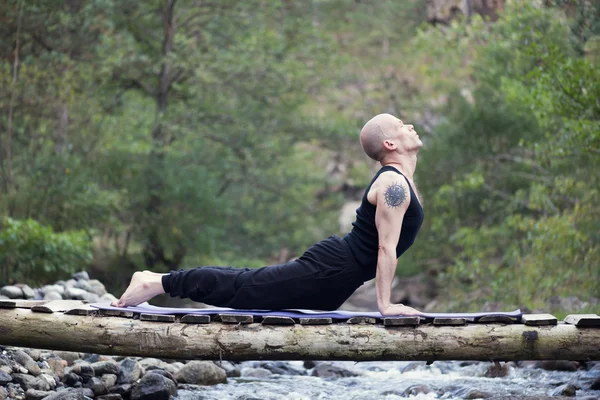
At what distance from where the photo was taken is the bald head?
5.77 metres

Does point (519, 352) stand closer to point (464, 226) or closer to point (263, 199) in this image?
point (464, 226)

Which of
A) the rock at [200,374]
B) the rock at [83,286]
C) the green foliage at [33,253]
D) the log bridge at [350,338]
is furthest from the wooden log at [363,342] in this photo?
the green foliage at [33,253]

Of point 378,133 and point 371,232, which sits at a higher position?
point 378,133

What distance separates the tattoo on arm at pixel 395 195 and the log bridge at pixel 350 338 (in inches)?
31.1

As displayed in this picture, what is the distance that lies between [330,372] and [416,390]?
1402mm

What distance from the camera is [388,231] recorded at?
548 cm

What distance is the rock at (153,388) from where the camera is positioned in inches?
258

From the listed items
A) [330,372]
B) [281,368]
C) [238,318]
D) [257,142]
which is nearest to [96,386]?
[238,318]

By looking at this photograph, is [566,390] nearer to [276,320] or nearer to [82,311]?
[276,320]

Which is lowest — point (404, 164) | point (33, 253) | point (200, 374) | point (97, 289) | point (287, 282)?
point (200, 374)

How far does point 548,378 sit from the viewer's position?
779cm

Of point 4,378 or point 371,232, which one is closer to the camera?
point 371,232

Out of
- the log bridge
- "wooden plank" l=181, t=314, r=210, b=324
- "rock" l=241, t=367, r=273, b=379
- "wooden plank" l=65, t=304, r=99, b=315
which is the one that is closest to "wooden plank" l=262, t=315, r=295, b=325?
the log bridge

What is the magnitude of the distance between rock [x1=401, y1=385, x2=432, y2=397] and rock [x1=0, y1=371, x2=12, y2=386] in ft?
11.1
